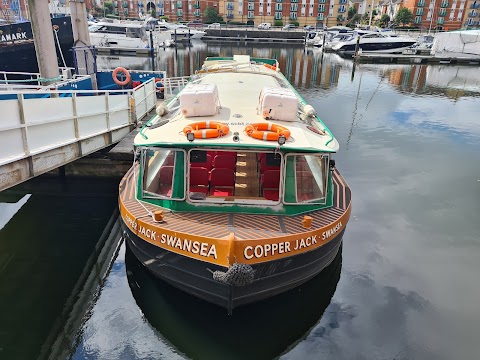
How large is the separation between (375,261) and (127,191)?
21.9 ft

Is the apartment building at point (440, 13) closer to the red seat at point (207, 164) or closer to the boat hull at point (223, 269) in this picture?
the red seat at point (207, 164)

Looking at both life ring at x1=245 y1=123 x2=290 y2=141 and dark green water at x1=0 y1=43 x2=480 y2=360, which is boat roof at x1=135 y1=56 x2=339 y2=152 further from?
dark green water at x1=0 y1=43 x2=480 y2=360

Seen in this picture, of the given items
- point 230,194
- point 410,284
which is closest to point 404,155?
point 410,284

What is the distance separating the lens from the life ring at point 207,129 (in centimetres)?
738

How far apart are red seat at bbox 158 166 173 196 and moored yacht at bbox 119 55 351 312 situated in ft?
0.07

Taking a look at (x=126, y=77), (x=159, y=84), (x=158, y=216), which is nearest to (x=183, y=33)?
(x=159, y=84)

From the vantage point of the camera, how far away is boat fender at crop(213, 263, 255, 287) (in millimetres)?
6184

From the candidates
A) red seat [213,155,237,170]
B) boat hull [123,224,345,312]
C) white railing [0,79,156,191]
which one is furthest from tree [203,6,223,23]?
boat hull [123,224,345,312]

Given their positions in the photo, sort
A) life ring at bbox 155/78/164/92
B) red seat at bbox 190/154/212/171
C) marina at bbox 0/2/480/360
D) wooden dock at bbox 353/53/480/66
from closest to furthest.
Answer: marina at bbox 0/2/480/360
red seat at bbox 190/154/212/171
life ring at bbox 155/78/164/92
wooden dock at bbox 353/53/480/66

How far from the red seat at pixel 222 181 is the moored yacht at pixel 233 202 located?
0.08 ft

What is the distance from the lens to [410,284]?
9.09m

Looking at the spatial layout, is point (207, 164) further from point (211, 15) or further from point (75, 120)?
point (211, 15)

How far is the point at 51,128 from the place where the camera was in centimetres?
957

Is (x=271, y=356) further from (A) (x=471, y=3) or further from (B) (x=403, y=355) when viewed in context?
(A) (x=471, y=3)
